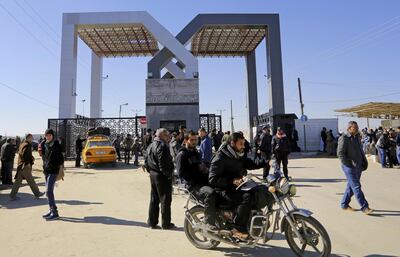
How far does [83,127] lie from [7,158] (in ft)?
45.5

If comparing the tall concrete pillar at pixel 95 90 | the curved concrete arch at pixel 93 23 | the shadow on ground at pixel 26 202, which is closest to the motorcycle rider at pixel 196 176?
the shadow on ground at pixel 26 202

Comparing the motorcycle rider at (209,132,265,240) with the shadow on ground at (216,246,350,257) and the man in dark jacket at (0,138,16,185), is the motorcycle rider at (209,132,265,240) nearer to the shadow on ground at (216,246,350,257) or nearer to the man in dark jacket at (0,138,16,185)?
the shadow on ground at (216,246,350,257)

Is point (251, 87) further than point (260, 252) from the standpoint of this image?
Yes

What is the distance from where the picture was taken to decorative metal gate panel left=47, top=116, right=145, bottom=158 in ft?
83.1

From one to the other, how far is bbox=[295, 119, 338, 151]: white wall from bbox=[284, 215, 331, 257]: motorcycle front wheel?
2416 cm

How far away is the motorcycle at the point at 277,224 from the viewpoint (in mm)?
4609

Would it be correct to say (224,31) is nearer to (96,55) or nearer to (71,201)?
(96,55)

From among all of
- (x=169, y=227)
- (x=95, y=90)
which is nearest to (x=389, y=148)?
(x=169, y=227)

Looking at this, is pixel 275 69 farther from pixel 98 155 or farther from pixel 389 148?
pixel 98 155

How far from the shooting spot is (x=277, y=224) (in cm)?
488

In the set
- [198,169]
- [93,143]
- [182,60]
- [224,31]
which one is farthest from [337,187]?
[224,31]

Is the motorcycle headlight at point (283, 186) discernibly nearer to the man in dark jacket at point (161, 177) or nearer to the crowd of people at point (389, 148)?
the man in dark jacket at point (161, 177)

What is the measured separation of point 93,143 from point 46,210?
41.1ft

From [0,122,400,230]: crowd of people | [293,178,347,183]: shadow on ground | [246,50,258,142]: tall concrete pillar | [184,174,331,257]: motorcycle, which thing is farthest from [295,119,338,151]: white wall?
[184,174,331,257]: motorcycle
